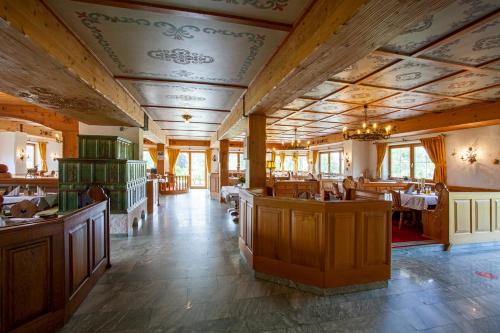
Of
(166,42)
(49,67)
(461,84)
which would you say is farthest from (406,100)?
(49,67)

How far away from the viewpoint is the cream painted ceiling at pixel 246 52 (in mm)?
2107

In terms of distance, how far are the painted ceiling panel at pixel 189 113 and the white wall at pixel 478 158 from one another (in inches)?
263

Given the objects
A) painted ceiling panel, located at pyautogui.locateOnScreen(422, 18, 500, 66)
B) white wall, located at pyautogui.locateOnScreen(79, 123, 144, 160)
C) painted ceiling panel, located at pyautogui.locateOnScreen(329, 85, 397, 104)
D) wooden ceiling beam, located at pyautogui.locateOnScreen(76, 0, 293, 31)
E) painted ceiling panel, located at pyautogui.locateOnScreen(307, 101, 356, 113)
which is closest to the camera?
wooden ceiling beam, located at pyautogui.locateOnScreen(76, 0, 293, 31)

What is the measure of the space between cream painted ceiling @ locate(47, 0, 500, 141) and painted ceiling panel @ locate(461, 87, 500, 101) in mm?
19

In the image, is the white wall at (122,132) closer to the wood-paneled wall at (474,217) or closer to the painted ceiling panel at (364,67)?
the painted ceiling panel at (364,67)

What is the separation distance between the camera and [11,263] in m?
1.89

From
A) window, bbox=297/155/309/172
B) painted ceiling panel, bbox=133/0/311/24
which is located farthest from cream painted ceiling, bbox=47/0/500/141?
window, bbox=297/155/309/172

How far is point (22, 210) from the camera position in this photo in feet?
10.9

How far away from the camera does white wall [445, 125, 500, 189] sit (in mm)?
6039

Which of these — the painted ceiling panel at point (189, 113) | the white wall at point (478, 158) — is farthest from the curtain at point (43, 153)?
the white wall at point (478, 158)

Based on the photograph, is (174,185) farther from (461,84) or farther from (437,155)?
(461,84)

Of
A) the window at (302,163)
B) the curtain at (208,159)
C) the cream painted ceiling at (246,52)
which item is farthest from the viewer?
the window at (302,163)

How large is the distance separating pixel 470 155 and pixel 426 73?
463cm

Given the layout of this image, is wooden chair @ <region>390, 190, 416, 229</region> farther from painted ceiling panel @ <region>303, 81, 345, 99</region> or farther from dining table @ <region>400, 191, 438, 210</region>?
painted ceiling panel @ <region>303, 81, 345, 99</region>
